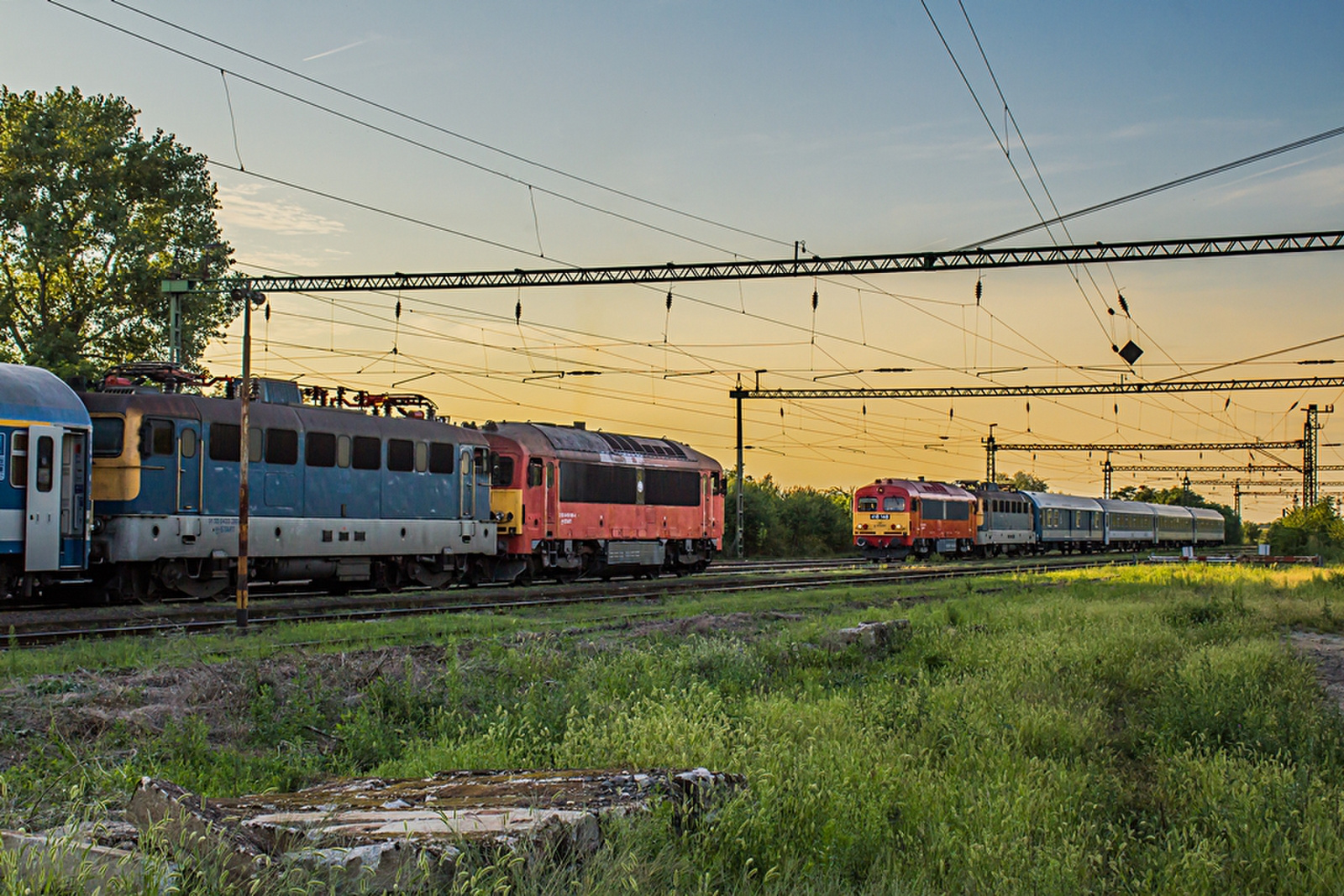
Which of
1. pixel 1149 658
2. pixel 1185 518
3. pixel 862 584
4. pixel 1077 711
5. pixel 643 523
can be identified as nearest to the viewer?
pixel 1077 711

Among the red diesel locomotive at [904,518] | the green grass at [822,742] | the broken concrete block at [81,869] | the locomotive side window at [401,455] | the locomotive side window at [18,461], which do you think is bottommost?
the green grass at [822,742]

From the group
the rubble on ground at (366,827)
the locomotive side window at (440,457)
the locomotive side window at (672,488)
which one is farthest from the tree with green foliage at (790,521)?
the rubble on ground at (366,827)

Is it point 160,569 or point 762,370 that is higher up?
point 762,370

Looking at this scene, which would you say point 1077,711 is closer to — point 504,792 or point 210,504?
point 504,792

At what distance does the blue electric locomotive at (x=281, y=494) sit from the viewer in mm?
19875

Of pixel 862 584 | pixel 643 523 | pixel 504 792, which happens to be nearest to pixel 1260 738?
pixel 504 792

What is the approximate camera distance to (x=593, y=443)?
103 ft

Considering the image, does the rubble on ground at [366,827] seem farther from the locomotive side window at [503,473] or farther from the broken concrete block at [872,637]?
the locomotive side window at [503,473]

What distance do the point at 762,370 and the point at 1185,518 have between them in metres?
50.8

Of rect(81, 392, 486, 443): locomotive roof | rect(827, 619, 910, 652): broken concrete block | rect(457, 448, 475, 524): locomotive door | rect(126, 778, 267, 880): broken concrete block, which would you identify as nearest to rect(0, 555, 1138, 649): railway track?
rect(457, 448, 475, 524): locomotive door

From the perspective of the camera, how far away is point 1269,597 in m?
25.2

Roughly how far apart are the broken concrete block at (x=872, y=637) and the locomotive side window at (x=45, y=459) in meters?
12.8

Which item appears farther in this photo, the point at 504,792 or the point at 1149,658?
the point at 1149,658

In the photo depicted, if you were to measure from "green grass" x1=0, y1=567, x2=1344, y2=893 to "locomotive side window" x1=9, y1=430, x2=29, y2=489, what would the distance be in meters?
4.57
